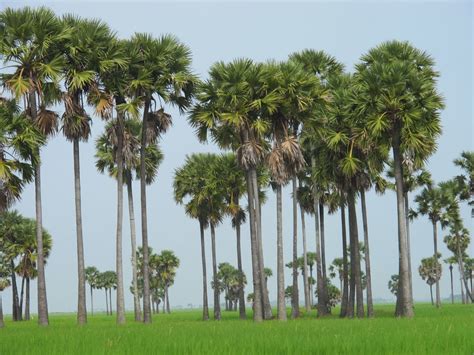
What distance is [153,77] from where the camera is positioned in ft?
117

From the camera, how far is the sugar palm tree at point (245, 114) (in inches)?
1383

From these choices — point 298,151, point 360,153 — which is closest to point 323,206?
point 360,153

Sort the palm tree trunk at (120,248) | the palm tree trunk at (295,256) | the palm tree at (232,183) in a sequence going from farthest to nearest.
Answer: the palm tree at (232,183) < the palm tree trunk at (295,256) < the palm tree trunk at (120,248)

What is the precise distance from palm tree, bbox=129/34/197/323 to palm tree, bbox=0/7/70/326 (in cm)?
454

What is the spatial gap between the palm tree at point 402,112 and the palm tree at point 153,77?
9.96 meters

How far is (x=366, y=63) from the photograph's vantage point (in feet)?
134

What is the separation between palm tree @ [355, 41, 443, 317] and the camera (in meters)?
34.0

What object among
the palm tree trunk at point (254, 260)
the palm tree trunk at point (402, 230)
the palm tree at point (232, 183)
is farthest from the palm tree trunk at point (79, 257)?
the palm tree at point (232, 183)

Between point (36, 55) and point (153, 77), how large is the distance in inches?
255

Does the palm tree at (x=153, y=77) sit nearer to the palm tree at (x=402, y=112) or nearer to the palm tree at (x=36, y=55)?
the palm tree at (x=36, y=55)

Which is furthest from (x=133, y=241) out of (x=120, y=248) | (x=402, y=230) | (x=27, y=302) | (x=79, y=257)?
(x=27, y=302)

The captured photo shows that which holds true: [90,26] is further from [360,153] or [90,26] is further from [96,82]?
[360,153]

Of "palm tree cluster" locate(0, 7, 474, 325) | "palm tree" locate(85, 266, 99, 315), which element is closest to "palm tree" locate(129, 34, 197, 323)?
"palm tree cluster" locate(0, 7, 474, 325)

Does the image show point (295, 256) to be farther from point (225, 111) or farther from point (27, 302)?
point (27, 302)
